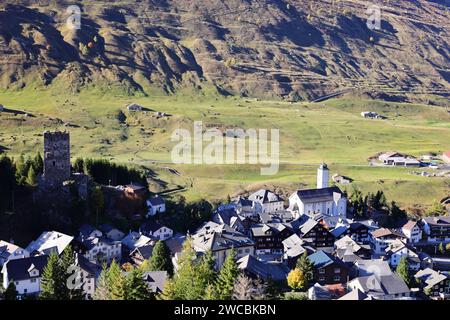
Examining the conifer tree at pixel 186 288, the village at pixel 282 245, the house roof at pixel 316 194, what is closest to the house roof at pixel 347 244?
the village at pixel 282 245

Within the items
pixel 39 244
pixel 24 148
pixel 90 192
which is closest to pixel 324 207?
pixel 90 192

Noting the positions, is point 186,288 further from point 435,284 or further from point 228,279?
point 435,284

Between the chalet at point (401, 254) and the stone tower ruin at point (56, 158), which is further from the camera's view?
the stone tower ruin at point (56, 158)

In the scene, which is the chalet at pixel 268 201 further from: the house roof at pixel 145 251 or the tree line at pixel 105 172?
the house roof at pixel 145 251

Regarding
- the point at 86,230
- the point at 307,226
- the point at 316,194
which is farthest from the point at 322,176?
the point at 86,230

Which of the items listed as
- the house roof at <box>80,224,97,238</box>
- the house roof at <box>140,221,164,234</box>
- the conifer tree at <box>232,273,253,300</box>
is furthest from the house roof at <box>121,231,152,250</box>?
the conifer tree at <box>232,273,253,300</box>
